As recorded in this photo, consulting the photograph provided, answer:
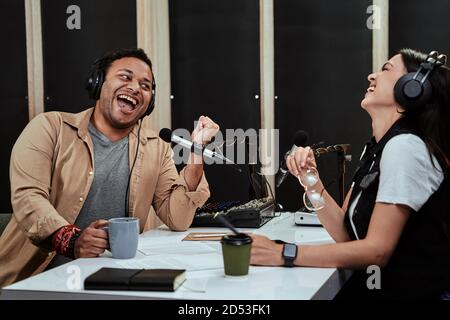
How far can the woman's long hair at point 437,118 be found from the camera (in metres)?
1.50

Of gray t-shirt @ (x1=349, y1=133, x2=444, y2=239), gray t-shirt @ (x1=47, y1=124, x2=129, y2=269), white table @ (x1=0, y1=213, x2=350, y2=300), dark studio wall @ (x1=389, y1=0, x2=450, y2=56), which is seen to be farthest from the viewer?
dark studio wall @ (x1=389, y1=0, x2=450, y2=56)

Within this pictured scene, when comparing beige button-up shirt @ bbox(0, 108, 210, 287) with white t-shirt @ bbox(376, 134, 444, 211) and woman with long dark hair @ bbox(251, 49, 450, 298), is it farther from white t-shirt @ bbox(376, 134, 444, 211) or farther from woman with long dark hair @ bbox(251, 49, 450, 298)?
white t-shirt @ bbox(376, 134, 444, 211)

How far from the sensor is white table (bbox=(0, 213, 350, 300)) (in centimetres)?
118

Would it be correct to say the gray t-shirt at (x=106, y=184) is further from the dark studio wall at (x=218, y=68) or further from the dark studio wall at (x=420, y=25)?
the dark studio wall at (x=420, y=25)

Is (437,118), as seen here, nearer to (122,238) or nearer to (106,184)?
(122,238)

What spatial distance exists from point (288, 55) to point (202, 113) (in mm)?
652

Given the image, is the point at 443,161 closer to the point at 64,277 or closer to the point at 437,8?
the point at 64,277

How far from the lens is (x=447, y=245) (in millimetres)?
1499

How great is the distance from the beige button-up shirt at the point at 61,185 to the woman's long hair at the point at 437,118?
919 millimetres

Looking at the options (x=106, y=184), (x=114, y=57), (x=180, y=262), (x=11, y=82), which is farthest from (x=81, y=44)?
(x=180, y=262)

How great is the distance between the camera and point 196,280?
130 centimetres

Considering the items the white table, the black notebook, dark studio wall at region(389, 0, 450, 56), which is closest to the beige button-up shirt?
the white table

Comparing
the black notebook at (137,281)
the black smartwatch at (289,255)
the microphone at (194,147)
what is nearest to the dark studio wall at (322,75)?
the microphone at (194,147)

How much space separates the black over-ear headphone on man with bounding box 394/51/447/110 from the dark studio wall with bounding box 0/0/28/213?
2.41 metres
